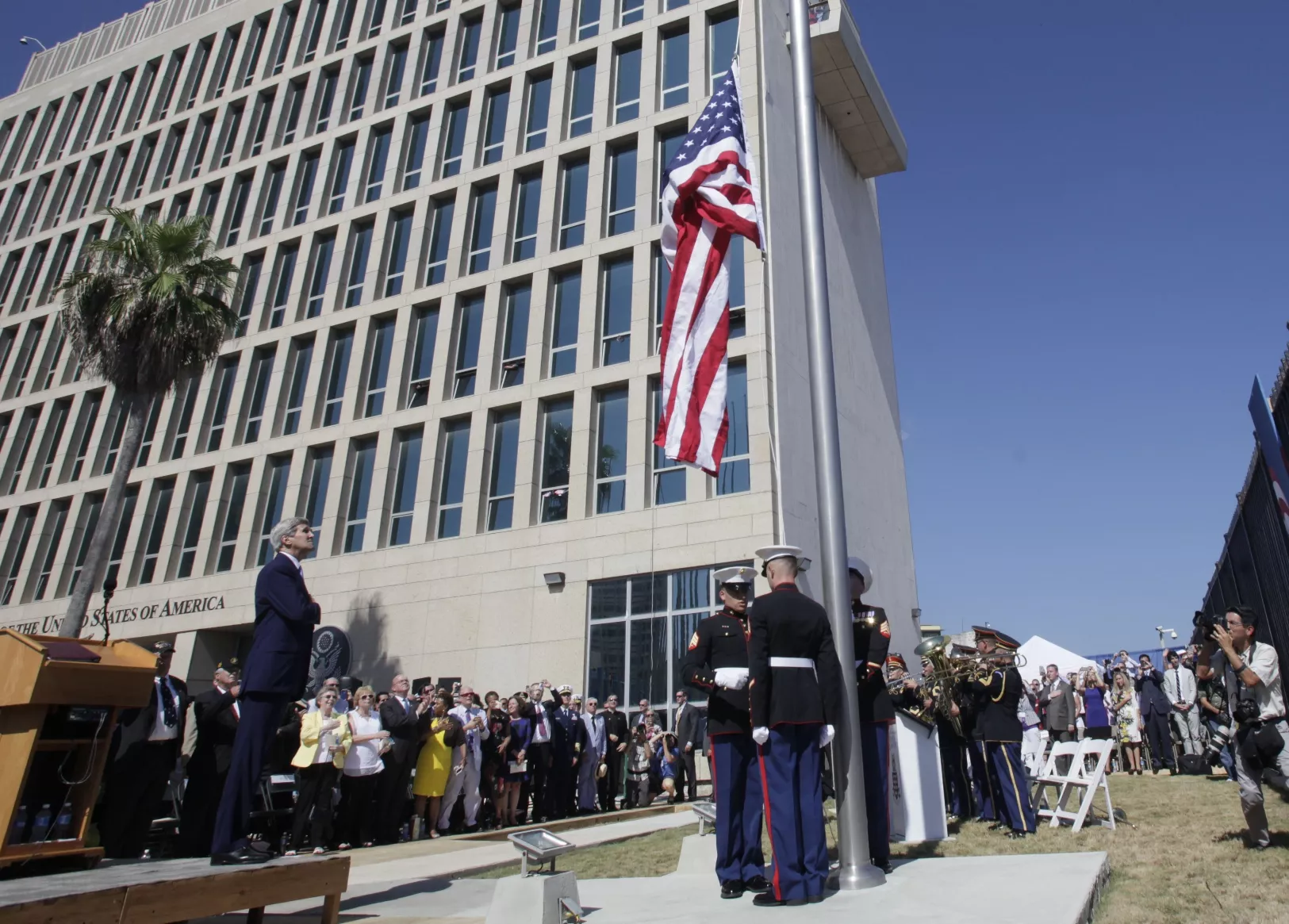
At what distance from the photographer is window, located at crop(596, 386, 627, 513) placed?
869 inches

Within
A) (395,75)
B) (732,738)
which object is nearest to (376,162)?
(395,75)

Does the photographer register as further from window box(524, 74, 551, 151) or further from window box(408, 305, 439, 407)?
window box(524, 74, 551, 151)

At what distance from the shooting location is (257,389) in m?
29.1

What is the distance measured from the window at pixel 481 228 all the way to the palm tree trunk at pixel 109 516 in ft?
31.8

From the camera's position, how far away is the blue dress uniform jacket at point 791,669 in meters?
5.63

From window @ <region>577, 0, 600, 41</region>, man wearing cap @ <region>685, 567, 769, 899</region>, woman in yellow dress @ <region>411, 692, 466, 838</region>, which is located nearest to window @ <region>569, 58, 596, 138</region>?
window @ <region>577, 0, 600, 41</region>

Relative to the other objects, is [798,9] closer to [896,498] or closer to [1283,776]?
[1283,776]

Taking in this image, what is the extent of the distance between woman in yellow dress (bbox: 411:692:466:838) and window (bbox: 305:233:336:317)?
20023 millimetres

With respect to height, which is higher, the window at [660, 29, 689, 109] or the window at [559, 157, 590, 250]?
the window at [660, 29, 689, 109]

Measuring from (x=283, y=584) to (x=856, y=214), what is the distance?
27.4 m

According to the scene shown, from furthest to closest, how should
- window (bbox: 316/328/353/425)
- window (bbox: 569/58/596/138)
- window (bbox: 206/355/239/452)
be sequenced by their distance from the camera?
1. window (bbox: 206/355/239/452)
2. window (bbox: 316/328/353/425)
3. window (bbox: 569/58/596/138)

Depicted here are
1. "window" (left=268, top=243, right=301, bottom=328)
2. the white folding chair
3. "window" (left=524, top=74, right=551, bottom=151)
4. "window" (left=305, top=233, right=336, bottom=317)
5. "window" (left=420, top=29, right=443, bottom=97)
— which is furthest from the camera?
"window" (left=420, top=29, right=443, bottom=97)

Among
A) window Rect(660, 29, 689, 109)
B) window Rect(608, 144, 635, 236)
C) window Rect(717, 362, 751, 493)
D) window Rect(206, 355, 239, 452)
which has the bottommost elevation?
window Rect(717, 362, 751, 493)

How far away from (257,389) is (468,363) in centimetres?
839
